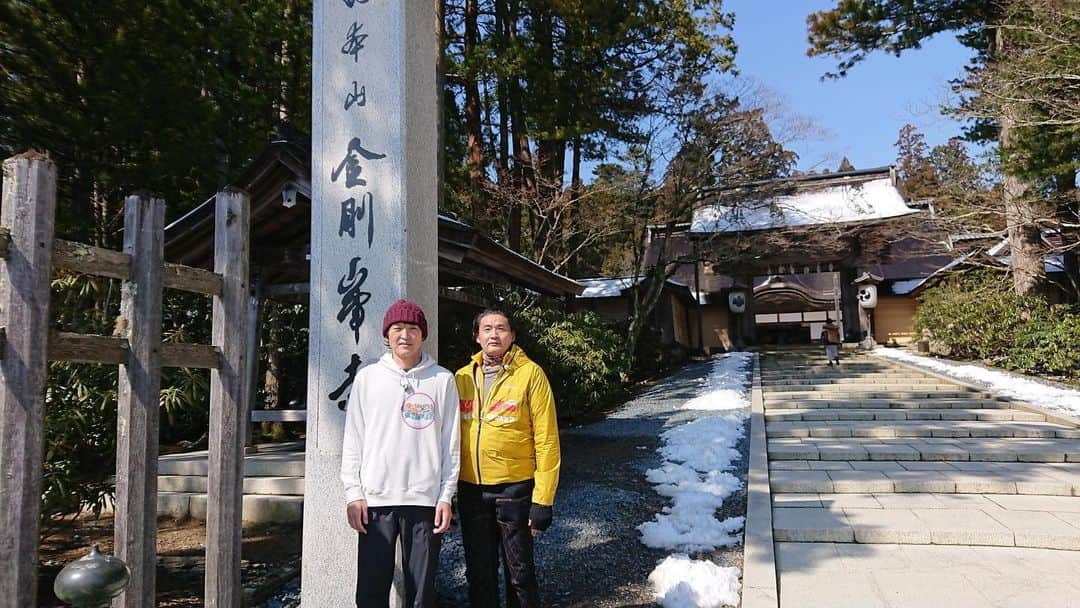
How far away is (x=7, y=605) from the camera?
2.02 metres

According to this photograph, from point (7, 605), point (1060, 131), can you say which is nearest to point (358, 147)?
point (7, 605)

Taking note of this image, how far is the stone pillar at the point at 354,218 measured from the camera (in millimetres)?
3328

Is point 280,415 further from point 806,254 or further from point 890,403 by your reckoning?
point 806,254

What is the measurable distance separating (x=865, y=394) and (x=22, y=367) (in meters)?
11.9

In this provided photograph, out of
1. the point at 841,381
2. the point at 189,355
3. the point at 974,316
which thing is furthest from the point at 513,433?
the point at 974,316

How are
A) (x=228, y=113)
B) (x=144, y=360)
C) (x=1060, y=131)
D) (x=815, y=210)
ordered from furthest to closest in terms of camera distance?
(x=815, y=210) < (x=1060, y=131) < (x=228, y=113) < (x=144, y=360)

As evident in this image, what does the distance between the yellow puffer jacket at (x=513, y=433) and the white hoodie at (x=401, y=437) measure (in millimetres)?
137

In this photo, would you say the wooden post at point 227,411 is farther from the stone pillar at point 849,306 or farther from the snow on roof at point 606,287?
the stone pillar at point 849,306

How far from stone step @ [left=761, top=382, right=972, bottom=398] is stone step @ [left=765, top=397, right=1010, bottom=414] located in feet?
3.03

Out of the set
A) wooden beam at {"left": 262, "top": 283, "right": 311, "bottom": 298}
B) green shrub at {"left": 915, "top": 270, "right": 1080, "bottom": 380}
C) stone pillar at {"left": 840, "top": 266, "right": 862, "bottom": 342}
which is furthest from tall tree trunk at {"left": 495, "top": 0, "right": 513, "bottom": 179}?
stone pillar at {"left": 840, "top": 266, "right": 862, "bottom": 342}

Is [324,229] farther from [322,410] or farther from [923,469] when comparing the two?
[923,469]

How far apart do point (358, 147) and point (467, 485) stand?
207 centimetres

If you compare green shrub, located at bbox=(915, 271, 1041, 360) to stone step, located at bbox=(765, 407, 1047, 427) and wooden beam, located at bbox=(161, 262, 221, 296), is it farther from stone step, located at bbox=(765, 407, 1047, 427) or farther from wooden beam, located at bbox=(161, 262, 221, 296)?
wooden beam, located at bbox=(161, 262, 221, 296)

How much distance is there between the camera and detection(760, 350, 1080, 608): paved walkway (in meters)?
3.60
